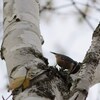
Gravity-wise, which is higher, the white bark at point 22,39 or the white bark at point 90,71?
the white bark at point 22,39

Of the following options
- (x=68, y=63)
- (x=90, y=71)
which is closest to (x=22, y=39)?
(x=68, y=63)

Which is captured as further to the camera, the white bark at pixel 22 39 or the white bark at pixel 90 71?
the white bark at pixel 22 39

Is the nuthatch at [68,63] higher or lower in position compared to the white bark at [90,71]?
higher

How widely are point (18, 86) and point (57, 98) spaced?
0.45 feet

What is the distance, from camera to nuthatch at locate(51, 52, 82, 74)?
1227mm

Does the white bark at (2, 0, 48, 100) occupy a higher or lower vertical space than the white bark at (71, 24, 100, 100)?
higher

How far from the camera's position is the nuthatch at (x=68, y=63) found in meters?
1.23

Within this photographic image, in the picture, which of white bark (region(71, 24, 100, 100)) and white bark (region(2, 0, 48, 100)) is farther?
white bark (region(2, 0, 48, 100))

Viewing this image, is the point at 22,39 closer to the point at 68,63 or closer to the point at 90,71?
the point at 68,63

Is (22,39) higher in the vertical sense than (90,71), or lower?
higher

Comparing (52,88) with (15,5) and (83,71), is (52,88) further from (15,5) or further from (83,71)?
(15,5)

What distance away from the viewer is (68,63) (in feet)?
4.26

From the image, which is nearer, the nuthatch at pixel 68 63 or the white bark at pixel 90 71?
the white bark at pixel 90 71

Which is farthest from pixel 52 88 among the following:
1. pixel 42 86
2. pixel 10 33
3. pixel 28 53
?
pixel 10 33
